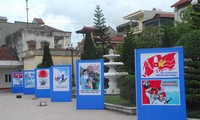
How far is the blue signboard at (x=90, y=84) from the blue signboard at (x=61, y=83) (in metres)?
2.93

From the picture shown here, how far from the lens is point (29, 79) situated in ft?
77.2

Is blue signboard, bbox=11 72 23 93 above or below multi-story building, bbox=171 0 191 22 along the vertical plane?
below

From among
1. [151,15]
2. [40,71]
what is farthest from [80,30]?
[40,71]

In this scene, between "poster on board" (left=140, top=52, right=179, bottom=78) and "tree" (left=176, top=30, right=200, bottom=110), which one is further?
"tree" (left=176, top=30, right=200, bottom=110)

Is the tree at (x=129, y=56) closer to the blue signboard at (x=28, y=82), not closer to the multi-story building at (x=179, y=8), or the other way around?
the blue signboard at (x=28, y=82)

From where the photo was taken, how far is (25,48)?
32875 millimetres

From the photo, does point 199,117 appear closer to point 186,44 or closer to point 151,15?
point 186,44

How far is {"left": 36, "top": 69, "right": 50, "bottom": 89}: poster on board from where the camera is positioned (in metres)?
18.9

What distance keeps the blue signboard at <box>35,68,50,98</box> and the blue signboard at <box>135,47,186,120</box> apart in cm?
1174

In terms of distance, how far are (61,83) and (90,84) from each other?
354 cm

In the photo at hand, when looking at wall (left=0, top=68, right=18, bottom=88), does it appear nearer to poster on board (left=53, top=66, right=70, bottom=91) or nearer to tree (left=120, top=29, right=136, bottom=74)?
poster on board (left=53, top=66, right=70, bottom=91)

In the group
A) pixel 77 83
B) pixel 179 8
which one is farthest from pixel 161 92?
pixel 179 8

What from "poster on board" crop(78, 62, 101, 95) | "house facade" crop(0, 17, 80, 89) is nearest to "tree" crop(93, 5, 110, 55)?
"house facade" crop(0, 17, 80, 89)

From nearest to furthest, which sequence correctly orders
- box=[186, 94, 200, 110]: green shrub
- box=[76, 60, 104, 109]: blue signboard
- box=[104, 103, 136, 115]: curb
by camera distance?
1. box=[186, 94, 200, 110]: green shrub
2. box=[104, 103, 136, 115]: curb
3. box=[76, 60, 104, 109]: blue signboard
